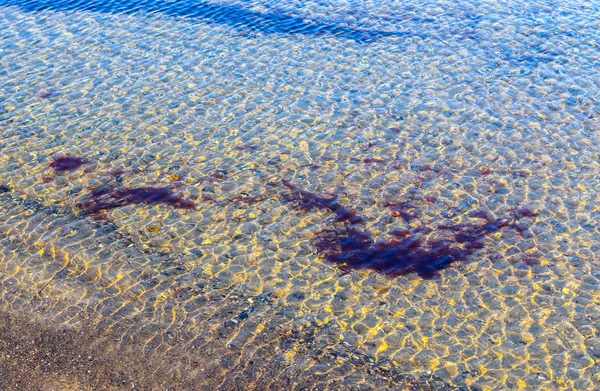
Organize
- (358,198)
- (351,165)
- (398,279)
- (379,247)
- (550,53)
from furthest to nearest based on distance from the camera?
(550,53) → (351,165) → (358,198) → (379,247) → (398,279)

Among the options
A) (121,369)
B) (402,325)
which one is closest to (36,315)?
(121,369)

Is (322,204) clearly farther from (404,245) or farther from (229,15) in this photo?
(229,15)

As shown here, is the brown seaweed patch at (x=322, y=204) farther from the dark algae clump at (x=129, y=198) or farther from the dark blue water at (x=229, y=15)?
the dark blue water at (x=229, y=15)

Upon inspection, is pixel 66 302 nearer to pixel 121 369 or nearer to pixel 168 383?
pixel 121 369

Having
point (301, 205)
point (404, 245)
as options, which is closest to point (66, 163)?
point (301, 205)

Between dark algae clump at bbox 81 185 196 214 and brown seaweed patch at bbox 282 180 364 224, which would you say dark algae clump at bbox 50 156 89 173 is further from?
brown seaweed patch at bbox 282 180 364 224

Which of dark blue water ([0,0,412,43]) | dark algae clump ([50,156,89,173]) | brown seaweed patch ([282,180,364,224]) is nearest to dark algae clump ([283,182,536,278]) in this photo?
brown seaweed patch ([282,180,364,224])
